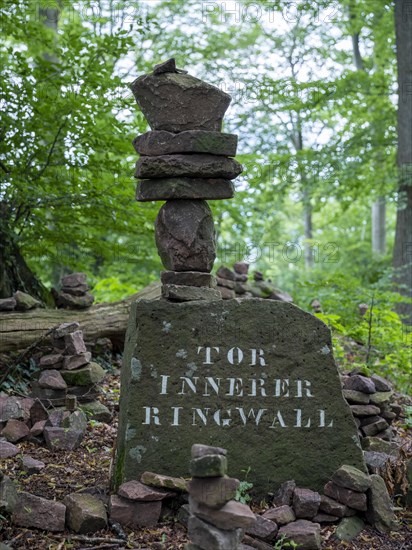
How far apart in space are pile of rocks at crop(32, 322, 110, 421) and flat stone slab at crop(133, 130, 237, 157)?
2516 millimetres

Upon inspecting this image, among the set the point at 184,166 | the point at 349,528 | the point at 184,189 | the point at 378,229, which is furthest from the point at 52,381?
the point at 378,229

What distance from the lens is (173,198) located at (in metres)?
5.08

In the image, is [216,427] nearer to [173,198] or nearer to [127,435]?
[127,435]

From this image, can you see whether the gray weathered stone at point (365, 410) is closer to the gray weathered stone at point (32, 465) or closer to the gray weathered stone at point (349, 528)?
the gray weathered stone at point (349, 528)

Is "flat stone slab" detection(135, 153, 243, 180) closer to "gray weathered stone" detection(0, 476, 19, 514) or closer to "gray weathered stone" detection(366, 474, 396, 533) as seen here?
"gray weathered stone" detection(0, 476, 19, 514)

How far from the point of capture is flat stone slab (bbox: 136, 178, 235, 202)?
5023mm

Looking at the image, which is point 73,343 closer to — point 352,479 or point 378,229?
point 352,479

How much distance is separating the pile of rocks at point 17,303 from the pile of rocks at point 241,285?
2.98 m

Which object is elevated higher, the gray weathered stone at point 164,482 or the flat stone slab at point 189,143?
the flat stone slab at point 189,143

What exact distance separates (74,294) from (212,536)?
5.43m

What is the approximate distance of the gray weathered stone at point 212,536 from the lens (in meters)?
3.01

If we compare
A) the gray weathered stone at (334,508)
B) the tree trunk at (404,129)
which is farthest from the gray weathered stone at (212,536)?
the tree trunk at (404,129)

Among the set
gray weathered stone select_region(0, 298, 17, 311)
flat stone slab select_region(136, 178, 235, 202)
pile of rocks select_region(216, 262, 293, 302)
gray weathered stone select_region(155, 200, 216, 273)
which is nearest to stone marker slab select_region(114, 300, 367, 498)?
gray weathered stone select_region(155, 200, 216, 273)

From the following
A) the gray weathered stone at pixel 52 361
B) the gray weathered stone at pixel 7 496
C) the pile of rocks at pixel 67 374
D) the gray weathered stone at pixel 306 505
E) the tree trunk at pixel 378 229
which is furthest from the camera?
the tree trunk at pixel 378 229
